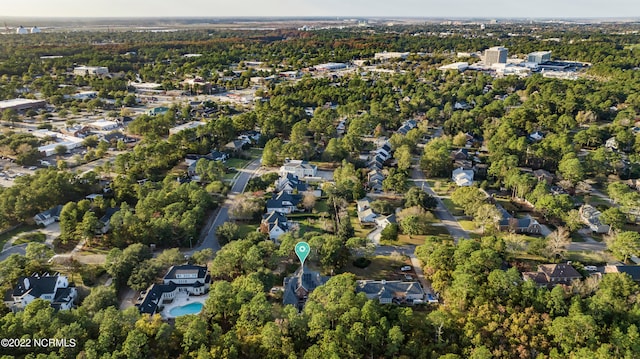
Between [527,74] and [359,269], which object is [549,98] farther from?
[359,269]

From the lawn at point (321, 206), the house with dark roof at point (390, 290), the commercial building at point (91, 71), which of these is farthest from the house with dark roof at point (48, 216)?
the commercial building at point (91, 71)

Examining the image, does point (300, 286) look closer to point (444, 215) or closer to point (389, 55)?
point (444, 215)

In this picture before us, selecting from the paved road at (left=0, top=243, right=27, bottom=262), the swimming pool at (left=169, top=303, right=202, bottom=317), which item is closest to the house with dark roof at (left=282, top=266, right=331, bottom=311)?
the swimming pool at (left=169, top=303, right=202, bottom=317)

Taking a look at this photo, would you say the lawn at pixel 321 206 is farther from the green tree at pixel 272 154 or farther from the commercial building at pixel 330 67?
the commercial building at pixel 330 67

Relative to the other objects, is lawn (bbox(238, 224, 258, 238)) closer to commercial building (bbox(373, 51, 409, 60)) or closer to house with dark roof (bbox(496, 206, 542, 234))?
house with dark roof (bbox(496, 206, 542, 234))

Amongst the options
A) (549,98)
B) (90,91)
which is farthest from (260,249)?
(90,91)

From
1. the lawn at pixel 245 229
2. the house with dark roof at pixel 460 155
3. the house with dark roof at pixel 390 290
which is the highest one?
the house with dark roof at pixel 460 155
